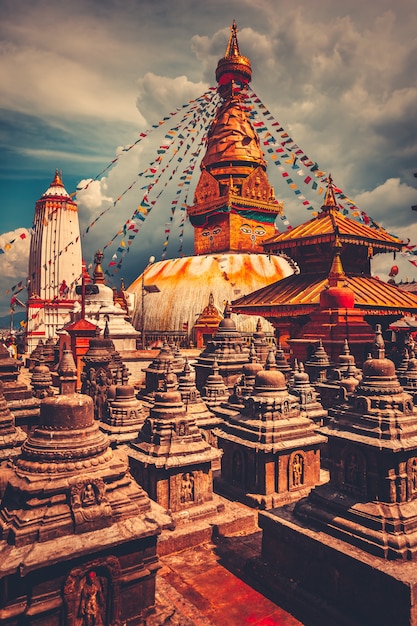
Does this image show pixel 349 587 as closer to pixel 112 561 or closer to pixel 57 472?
pixel 112 561

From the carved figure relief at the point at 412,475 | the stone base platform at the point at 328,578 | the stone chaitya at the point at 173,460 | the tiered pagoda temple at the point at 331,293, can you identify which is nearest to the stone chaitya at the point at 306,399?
the tiered pagoda temple at the point at 331,293

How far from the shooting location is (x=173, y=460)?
8.30 m

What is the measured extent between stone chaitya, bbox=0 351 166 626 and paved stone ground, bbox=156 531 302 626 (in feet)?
2.11

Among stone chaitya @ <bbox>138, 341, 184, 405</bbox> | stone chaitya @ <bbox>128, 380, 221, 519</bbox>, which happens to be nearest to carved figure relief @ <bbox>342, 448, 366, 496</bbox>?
stone chaitya @ <bbox>128, 380, 221, 519</bbox>

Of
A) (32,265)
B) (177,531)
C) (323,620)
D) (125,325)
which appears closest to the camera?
(323,620)

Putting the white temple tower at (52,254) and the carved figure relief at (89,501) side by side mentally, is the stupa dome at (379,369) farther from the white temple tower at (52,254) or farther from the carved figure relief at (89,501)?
the white temple tower at (52,254)

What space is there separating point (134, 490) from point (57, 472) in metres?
0.88

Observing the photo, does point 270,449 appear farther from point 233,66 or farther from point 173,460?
point 233,66

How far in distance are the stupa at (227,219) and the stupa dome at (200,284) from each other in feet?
0.24

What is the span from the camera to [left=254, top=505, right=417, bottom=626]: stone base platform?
5355mm

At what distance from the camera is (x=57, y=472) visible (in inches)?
189

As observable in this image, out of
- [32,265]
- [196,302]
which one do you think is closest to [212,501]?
[196,302]

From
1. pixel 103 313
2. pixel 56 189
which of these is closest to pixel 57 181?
pixel 56 189

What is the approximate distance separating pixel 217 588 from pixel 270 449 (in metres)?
2.97
